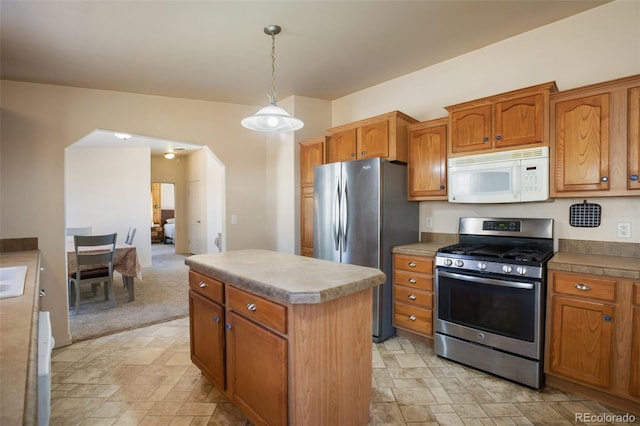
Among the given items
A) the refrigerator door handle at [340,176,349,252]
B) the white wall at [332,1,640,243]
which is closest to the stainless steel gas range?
the white wall at [332,1,640,243]

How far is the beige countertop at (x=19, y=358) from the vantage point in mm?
627

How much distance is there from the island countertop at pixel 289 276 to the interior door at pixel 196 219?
6.12 meters

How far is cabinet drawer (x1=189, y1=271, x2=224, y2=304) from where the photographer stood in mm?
1892

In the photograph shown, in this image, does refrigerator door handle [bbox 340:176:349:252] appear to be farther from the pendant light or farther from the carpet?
the carpet

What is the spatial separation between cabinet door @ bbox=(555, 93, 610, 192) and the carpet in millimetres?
4014

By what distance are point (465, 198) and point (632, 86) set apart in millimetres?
1226

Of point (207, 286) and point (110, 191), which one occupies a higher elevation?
point (110, 191)

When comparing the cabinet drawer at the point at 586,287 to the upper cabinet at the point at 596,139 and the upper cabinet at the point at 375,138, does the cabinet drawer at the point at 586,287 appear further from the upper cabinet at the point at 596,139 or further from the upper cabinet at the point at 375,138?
the upper cabinet at the point at 375,138

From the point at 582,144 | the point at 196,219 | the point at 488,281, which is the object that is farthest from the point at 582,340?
the point at 196,219

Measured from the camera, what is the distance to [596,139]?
2.12 meters

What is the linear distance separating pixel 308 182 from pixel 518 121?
2191 millimetres

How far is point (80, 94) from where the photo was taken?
319 centimetres

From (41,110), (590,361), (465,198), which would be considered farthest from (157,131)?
(590,361)

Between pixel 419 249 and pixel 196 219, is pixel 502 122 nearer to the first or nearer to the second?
pixel 419 249
